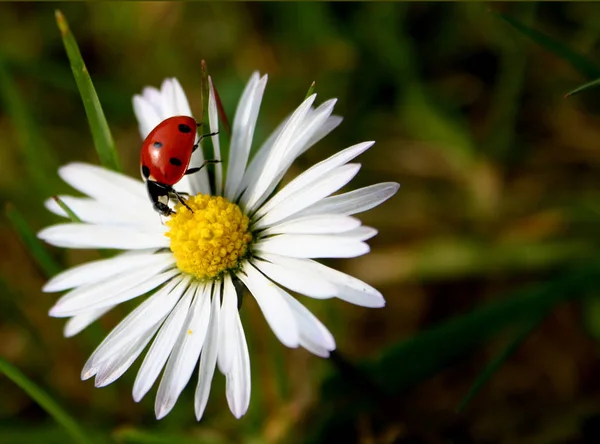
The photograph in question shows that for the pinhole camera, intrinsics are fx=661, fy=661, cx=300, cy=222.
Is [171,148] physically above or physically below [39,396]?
above

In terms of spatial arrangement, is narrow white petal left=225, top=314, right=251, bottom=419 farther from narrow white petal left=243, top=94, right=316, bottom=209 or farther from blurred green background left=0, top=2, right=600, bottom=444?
blurred green background left=0, top=2, right=600, bottom=444

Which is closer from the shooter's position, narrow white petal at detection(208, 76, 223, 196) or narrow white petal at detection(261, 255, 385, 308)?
narrow white petal at detection(261, 255, 385, 308)

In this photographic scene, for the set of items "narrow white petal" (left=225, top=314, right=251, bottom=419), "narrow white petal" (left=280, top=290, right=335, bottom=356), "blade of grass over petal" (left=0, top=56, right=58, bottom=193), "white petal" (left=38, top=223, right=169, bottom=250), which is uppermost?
"blade of grass over petal" (left=0, top=56, right=58, bottom=193)

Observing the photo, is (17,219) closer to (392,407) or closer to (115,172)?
(115,172)

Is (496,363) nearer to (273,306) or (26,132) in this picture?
(273,306)

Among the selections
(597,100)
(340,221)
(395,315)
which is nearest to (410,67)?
(597,100)

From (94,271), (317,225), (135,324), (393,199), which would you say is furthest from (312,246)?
(393,199)

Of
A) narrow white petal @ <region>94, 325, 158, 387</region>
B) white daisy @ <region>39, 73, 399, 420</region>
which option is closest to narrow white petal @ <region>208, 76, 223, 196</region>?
white daisy @ <region>39, 73, 399, 420</region>
